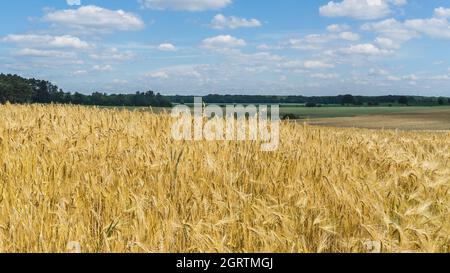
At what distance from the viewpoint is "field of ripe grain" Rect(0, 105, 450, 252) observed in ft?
Answer: 10.3

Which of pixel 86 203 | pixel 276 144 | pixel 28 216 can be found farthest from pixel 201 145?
pixel 28 216

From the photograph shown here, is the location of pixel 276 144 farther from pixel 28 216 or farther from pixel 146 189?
pixel 28 216

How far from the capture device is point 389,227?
3377mm

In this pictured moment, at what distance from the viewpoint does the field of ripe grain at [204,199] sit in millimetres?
3150

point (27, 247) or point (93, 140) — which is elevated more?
point (93, 140)

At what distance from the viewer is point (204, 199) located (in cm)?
387

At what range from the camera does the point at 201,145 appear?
623cm

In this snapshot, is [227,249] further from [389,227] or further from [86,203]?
[86,203]
